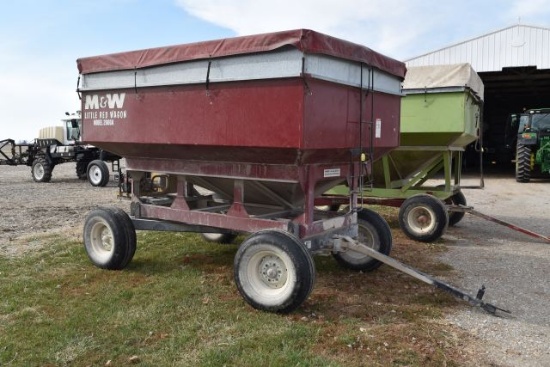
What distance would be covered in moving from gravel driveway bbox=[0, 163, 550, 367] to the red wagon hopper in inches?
53.2

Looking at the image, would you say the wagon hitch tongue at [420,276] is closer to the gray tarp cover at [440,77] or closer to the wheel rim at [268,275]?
the wheel rim at [268,275]

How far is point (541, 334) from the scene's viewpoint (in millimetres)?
4066

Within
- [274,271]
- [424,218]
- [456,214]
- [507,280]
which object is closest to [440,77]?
[424,218]

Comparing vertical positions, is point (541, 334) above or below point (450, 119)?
below

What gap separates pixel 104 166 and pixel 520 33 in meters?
16.5

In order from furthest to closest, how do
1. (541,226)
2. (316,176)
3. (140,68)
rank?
(541,226) < (140,68) < (316,176)

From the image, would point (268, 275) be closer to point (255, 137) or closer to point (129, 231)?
point (255, 137)

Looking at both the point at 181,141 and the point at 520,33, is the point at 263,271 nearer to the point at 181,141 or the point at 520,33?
the point at 181,141

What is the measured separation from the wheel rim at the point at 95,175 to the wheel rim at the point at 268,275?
1355 centimetres

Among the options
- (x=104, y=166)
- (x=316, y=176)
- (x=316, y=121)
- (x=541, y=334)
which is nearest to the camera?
(x=541, y=334)

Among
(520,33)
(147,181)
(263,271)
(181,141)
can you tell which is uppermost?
(520,33)

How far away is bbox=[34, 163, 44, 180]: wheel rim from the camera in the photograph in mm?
18734

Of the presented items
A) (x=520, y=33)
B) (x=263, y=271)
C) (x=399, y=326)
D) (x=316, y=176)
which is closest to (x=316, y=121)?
(x=316, y=176)

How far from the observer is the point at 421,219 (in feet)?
25.4
